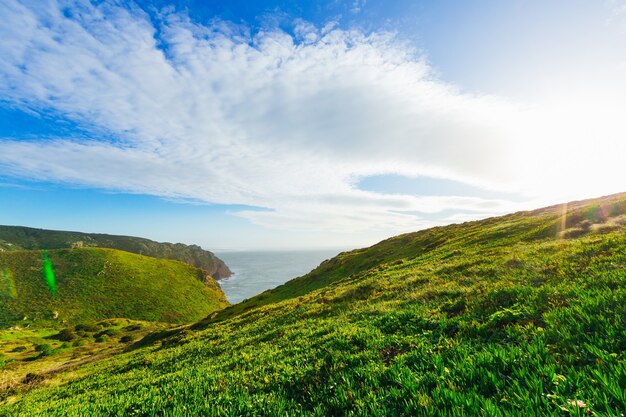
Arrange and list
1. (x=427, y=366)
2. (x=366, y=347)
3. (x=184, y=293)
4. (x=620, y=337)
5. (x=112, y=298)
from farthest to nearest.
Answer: (x=184, y=293), (x=112, y=298), (x=366, y=347), (x=427, y=366), (x=620, y=337)

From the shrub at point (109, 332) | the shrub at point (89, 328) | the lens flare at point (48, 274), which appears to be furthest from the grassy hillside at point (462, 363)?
the lens flare at point (48, 274)

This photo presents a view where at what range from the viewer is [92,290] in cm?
10462

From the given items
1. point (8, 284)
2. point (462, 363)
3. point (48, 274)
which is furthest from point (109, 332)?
point (462, 363)

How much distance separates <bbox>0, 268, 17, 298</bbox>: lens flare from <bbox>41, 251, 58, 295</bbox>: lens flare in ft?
28.5

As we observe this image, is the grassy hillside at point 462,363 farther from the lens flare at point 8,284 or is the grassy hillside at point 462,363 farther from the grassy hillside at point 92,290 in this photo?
the lens flare at point 8,284

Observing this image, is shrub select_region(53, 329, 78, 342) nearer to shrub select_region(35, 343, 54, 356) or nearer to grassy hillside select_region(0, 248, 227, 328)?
shrub select_region(35, 343, 54, 356)

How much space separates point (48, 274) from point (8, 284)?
1088 cm

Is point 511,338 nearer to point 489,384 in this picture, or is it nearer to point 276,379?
point 489,384

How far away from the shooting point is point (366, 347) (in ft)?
28.3

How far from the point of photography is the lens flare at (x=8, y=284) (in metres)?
93.2

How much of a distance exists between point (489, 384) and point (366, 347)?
4372mm

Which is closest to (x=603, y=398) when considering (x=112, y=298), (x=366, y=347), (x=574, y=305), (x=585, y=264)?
(x=574, y=305)

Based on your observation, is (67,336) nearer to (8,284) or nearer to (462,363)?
(8,284)

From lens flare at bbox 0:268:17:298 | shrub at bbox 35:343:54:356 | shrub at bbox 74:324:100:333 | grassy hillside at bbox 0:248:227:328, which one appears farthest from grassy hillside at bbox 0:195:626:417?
lens flare at bbox 0:268:17:298
